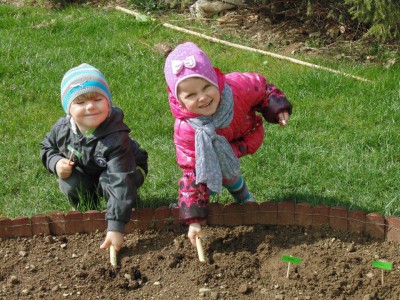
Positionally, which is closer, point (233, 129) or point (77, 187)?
point (233, 129)

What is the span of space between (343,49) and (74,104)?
391cm

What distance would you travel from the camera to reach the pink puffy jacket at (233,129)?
14.1ft

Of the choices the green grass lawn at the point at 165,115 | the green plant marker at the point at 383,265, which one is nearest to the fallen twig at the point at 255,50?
the green grass lawn at the point at 165,115

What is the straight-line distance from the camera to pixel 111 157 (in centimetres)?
447

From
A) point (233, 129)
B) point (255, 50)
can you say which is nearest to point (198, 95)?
point (233, 129)

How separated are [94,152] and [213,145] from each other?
0.76 meters

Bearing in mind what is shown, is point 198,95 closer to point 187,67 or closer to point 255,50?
point 187,67

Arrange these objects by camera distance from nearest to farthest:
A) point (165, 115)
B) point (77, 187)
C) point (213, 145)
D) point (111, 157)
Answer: point (213, 145) < point (111, 157) < point (77, 187) < point (165, 115)

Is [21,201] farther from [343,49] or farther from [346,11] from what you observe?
[346,11]

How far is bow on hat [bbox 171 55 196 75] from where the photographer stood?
13.3 feet

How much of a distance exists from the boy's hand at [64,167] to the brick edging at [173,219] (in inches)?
9.9

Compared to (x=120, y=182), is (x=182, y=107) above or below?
above

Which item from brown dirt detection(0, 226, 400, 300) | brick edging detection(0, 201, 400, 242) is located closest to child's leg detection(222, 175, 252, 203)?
brick edging detection(0, 201, 400, 242)

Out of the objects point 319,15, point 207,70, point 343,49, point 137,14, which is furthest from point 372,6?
point 207,70
